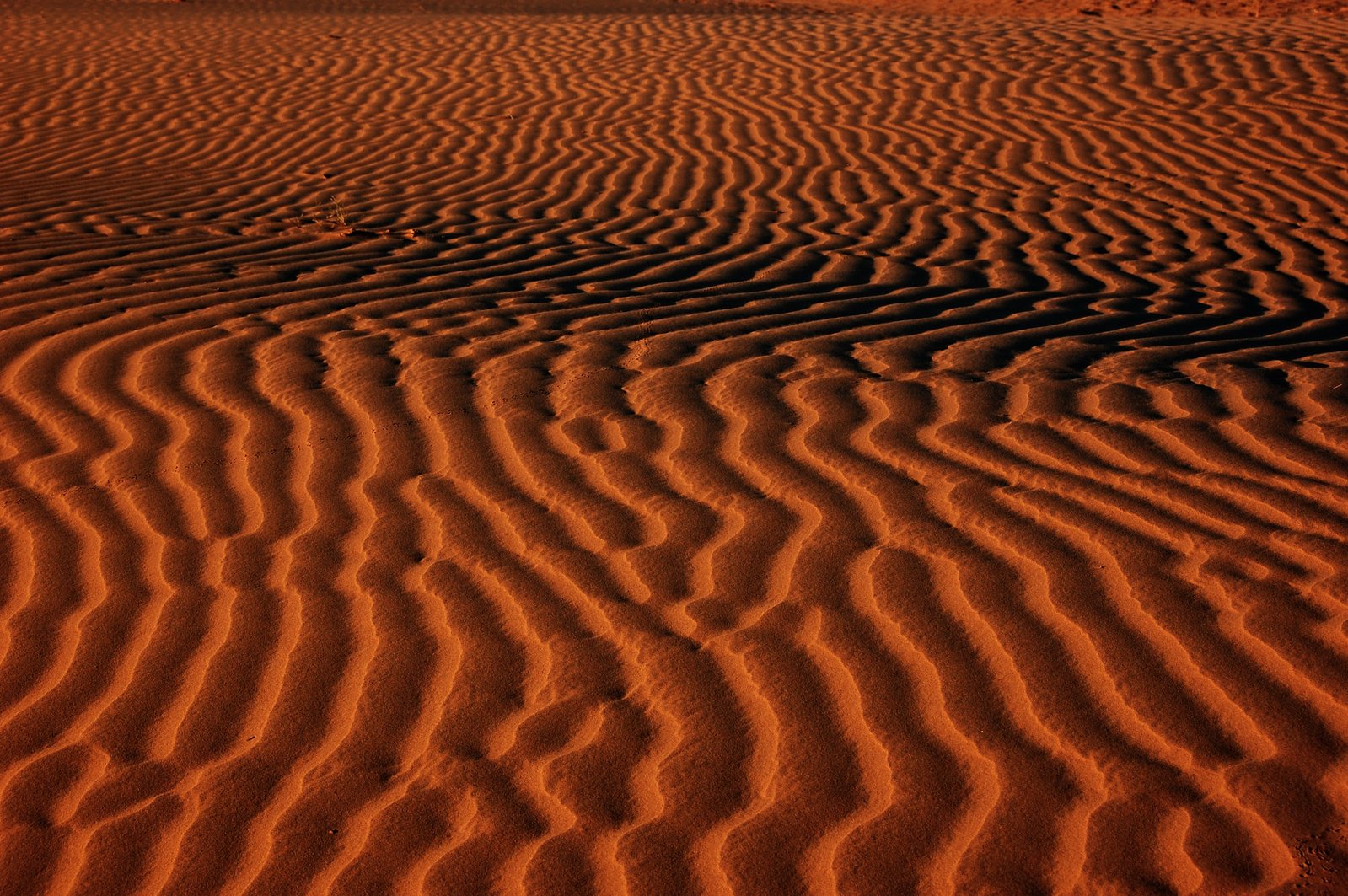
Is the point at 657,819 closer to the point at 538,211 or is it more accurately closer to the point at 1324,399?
the point at 1324,399

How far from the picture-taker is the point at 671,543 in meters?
3.12

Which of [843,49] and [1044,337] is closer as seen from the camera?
[1044,337]

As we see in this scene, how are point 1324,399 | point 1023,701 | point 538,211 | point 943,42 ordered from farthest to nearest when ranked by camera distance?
point 943,42 < point 538,211 < point 1324,399 < point 1023,701

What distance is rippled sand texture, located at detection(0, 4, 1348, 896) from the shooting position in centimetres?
220

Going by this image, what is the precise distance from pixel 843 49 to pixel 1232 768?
1064cm

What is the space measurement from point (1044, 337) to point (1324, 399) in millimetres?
1053

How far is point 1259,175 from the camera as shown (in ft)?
24.7

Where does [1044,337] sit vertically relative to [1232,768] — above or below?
below

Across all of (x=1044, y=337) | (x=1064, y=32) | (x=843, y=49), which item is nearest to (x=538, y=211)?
(x=1044, y=337)

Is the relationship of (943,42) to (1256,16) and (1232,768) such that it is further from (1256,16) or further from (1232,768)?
(1232,768)

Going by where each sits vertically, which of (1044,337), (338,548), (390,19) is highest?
(338,548)

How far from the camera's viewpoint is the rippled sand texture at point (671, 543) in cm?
220

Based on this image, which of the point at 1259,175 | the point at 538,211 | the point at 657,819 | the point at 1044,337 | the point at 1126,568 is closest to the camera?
the point at 657,819

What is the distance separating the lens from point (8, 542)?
3.12 metres
